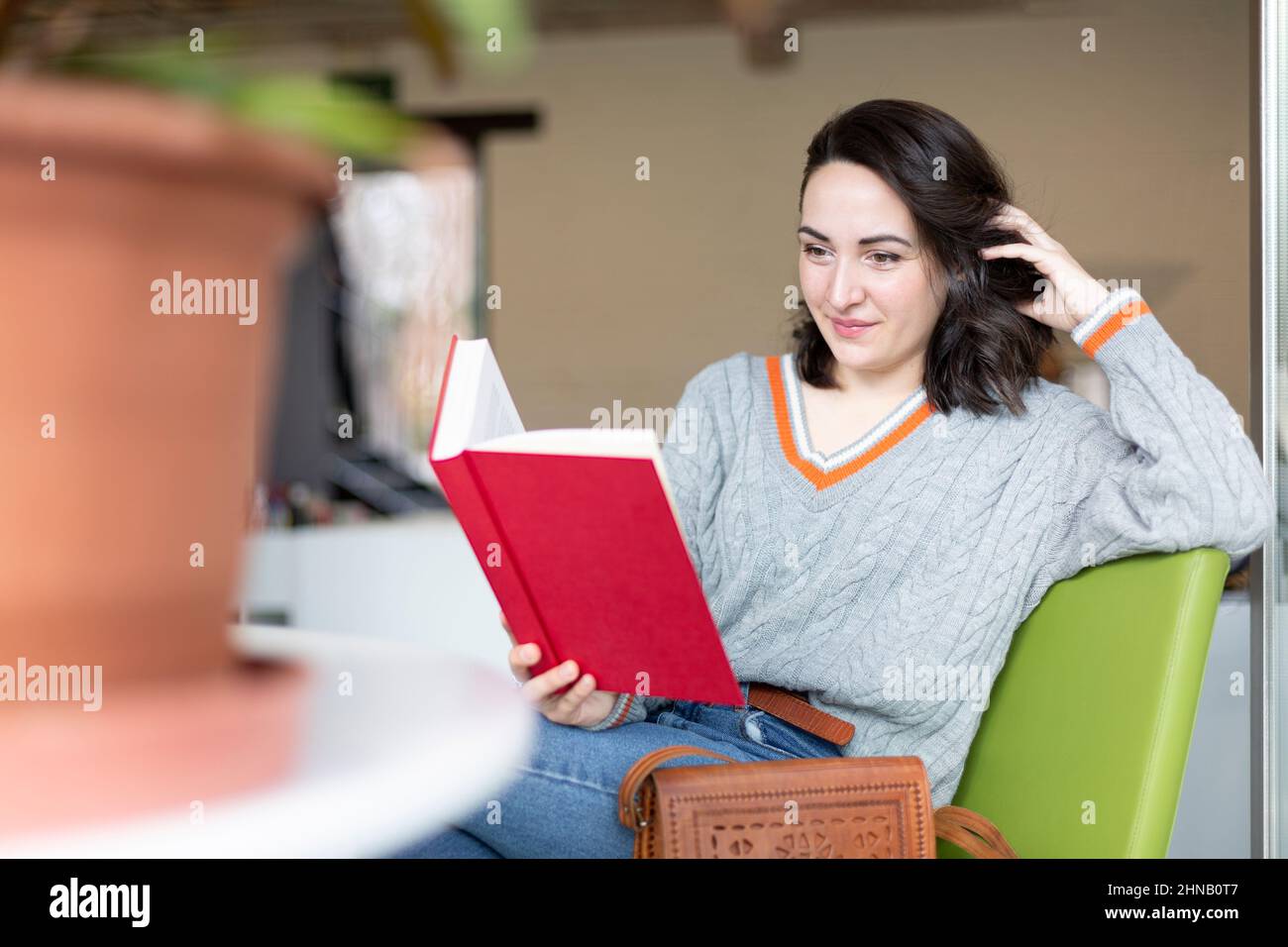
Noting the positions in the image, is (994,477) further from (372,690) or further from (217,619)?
(217,619)

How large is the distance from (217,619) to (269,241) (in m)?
0.13

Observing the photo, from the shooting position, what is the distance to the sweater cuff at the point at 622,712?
3.67ft

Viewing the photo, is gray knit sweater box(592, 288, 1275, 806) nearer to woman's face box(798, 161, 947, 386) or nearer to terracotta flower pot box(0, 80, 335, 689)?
woman's face box(798, 161, 947, 386)

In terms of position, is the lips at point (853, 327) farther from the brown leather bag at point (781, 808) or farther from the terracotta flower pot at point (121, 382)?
the terracotta flower pot at point (121, 382)

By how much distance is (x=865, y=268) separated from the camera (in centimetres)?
127

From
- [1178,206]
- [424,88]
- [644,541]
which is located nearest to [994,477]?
[644,541]

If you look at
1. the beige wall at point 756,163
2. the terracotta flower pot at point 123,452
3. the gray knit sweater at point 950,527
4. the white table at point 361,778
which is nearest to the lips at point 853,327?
the gray knit sweater at point 950,527

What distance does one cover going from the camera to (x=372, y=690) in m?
0.50

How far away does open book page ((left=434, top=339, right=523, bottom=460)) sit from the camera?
0.92 meters

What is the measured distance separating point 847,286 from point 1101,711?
519 millimetres

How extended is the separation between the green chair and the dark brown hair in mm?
241
